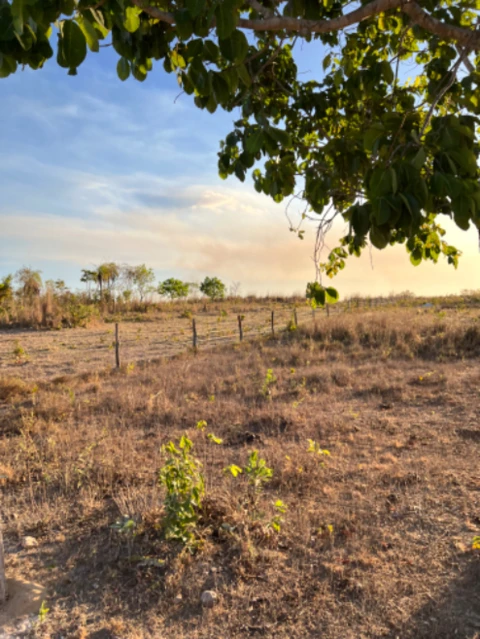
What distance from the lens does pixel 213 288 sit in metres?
30.8

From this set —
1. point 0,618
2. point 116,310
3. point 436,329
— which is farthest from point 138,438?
point 116,310

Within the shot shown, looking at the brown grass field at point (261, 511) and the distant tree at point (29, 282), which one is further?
the distant tree at point (29, 282)

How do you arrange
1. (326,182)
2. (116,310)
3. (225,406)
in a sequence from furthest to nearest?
(116,310), (225,406), (326,182)

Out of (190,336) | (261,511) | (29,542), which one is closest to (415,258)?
(261,511)

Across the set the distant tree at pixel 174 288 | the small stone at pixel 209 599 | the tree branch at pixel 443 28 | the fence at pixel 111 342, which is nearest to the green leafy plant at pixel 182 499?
the small stone at pixel 209 599

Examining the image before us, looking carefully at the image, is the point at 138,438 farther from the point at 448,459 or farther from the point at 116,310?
the point at 116,310

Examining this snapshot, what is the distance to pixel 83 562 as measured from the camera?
2705mm

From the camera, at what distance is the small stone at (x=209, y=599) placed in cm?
229

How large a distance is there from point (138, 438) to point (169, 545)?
2137 mm

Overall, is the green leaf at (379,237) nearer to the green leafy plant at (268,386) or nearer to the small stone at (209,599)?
the small stone at (209,599)

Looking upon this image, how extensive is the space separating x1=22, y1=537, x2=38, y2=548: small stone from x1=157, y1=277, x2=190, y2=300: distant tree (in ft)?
83.8

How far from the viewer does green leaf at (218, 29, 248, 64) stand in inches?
60.2

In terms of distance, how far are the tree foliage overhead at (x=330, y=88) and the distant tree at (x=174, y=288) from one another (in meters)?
25.1

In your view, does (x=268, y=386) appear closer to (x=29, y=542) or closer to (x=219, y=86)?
(x=29, y=542)
